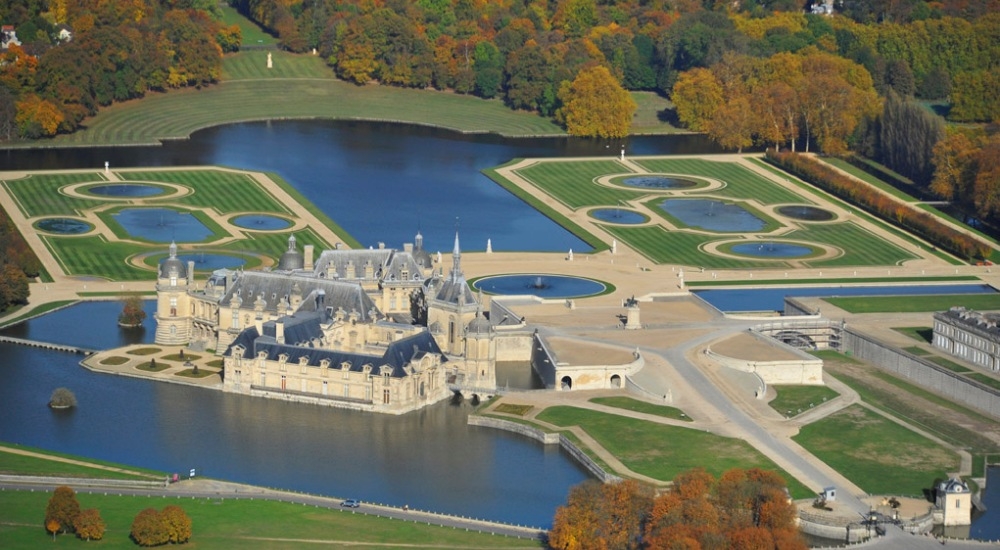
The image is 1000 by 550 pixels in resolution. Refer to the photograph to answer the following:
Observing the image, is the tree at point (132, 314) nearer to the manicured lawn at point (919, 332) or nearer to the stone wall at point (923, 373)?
the stone wall at point (923, 373)

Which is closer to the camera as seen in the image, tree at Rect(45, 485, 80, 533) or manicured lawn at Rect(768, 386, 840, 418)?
tree at Rect(45, 485, 80, 533)

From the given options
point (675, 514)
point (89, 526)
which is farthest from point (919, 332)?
point (89, 526)

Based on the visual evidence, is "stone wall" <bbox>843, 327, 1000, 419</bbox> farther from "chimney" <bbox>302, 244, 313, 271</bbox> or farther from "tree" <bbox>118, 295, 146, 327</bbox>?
"tree" <bbox>118, 295, 146, 327</bbox>

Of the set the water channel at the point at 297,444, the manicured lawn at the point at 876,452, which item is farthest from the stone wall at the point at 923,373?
the water channel at the point at 297,444

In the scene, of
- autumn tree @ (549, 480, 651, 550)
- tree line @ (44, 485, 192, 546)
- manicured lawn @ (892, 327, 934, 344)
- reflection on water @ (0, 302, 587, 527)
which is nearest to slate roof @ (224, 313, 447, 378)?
reflection on water @ (0, 302, 587, 527)

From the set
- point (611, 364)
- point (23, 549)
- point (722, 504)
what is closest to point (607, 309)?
point (611, 364)

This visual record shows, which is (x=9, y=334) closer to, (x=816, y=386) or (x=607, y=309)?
(x=607, y=309)
